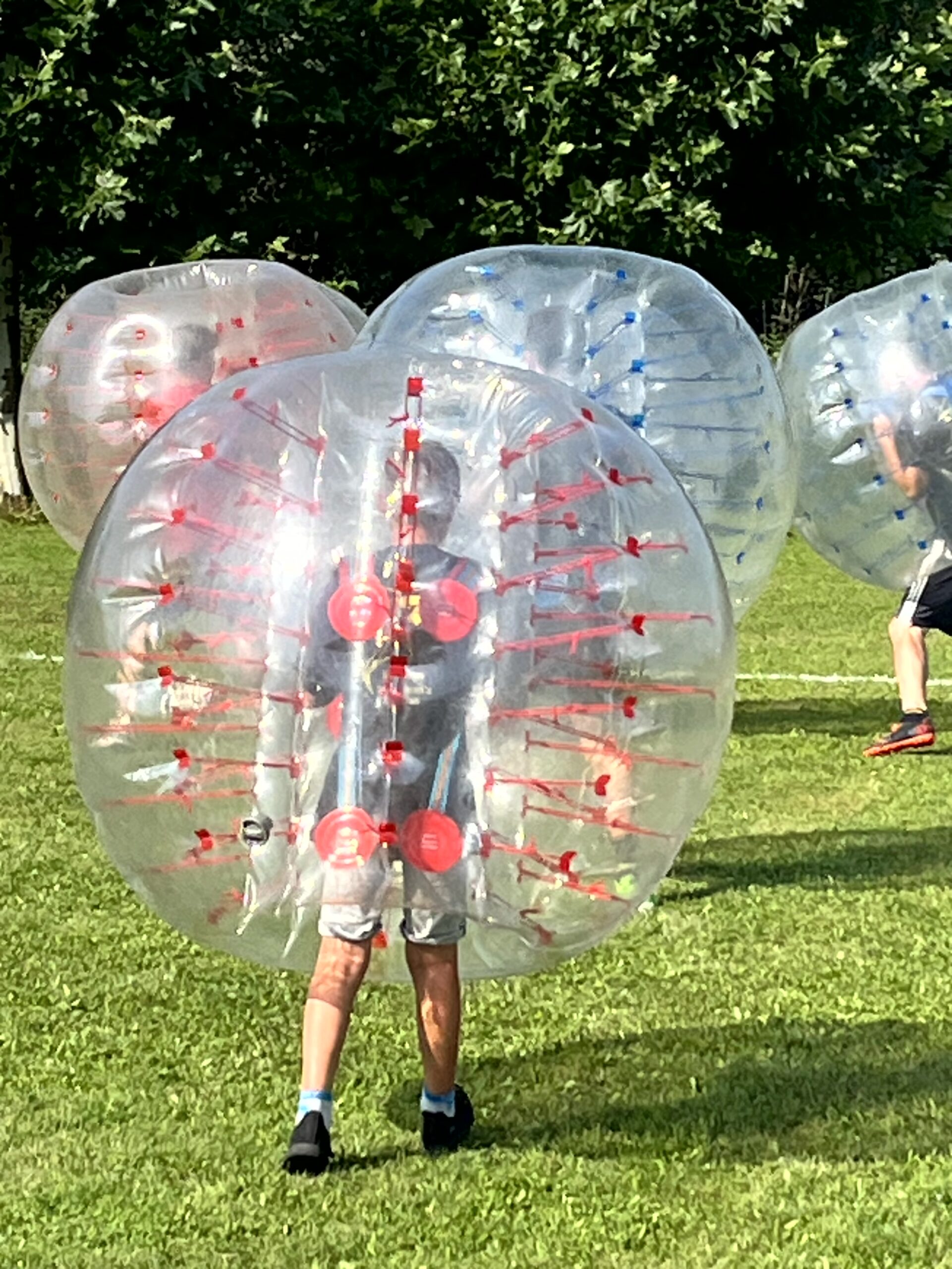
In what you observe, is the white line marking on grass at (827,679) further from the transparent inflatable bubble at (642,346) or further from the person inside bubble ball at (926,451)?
the transparent inflatable bubble at (642,346)

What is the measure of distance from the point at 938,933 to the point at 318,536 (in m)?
3.31

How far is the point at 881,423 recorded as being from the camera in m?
9.36

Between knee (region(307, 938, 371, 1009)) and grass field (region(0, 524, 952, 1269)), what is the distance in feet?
1.30

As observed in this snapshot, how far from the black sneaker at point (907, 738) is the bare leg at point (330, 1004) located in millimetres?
6117

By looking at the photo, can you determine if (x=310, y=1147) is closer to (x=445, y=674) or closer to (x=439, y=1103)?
(x=439, y=1103)

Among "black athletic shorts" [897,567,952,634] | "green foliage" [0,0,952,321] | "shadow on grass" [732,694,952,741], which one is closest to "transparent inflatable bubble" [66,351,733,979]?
"black athletic shorts" [897,567,952,634]

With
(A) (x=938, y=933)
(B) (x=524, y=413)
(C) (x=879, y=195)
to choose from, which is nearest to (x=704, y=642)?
(B) (x=524, y=413)

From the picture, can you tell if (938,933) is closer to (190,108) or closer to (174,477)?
(174,477)

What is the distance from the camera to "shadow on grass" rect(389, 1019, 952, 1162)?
493 centimetres

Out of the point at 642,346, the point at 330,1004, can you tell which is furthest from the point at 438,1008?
the point at 642,346

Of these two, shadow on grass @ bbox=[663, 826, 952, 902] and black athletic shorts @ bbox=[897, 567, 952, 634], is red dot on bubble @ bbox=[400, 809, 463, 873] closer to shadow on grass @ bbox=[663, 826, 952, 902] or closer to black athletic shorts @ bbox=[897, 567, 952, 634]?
shadow on grass @ bbox=[663, 826, 952, 902]

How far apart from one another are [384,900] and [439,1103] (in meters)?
0.64

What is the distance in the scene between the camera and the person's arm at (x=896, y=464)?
9336 millimetres

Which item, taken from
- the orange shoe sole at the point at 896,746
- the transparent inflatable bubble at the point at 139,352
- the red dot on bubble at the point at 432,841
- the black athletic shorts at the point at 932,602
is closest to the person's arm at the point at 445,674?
the red dot on bubble at the point at 432,841
